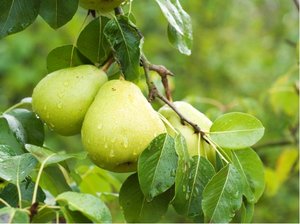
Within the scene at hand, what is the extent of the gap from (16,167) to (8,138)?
0.19m

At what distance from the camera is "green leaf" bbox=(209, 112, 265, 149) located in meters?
1.10

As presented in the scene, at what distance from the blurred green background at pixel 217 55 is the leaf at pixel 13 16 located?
257cm

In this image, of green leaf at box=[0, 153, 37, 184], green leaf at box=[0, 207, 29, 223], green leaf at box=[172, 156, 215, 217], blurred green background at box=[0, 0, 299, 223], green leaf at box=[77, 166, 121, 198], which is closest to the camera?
green leaf at box=[0, 207, 29, 223]

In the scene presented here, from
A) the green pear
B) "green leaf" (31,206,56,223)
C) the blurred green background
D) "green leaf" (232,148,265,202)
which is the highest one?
the green pear

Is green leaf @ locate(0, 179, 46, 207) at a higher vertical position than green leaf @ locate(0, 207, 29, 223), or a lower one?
lower

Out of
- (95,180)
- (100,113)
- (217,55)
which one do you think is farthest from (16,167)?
(217,55)

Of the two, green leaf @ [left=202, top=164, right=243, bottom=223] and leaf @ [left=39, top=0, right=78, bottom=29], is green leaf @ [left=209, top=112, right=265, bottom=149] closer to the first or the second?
green leaf @ [left=202, top=164, right=243, bottom=223]

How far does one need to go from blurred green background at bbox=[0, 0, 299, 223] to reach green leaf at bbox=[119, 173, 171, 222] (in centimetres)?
252

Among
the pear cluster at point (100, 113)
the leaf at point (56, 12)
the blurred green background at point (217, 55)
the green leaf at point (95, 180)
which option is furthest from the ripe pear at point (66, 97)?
the blurred green background at point (217, 55)

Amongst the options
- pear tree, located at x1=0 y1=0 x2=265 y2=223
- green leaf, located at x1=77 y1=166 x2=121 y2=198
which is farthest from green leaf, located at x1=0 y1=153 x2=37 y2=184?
green leaf, located at x1=77 y1=166 x2=121 y2=198

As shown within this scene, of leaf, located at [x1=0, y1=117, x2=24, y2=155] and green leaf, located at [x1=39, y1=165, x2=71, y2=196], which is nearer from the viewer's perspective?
leaf, located at [x1=0, y1=117, x2=24, y2=155]

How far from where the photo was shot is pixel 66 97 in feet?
3.53

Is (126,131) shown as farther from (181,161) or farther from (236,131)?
(236,131)

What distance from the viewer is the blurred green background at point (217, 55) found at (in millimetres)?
4258
